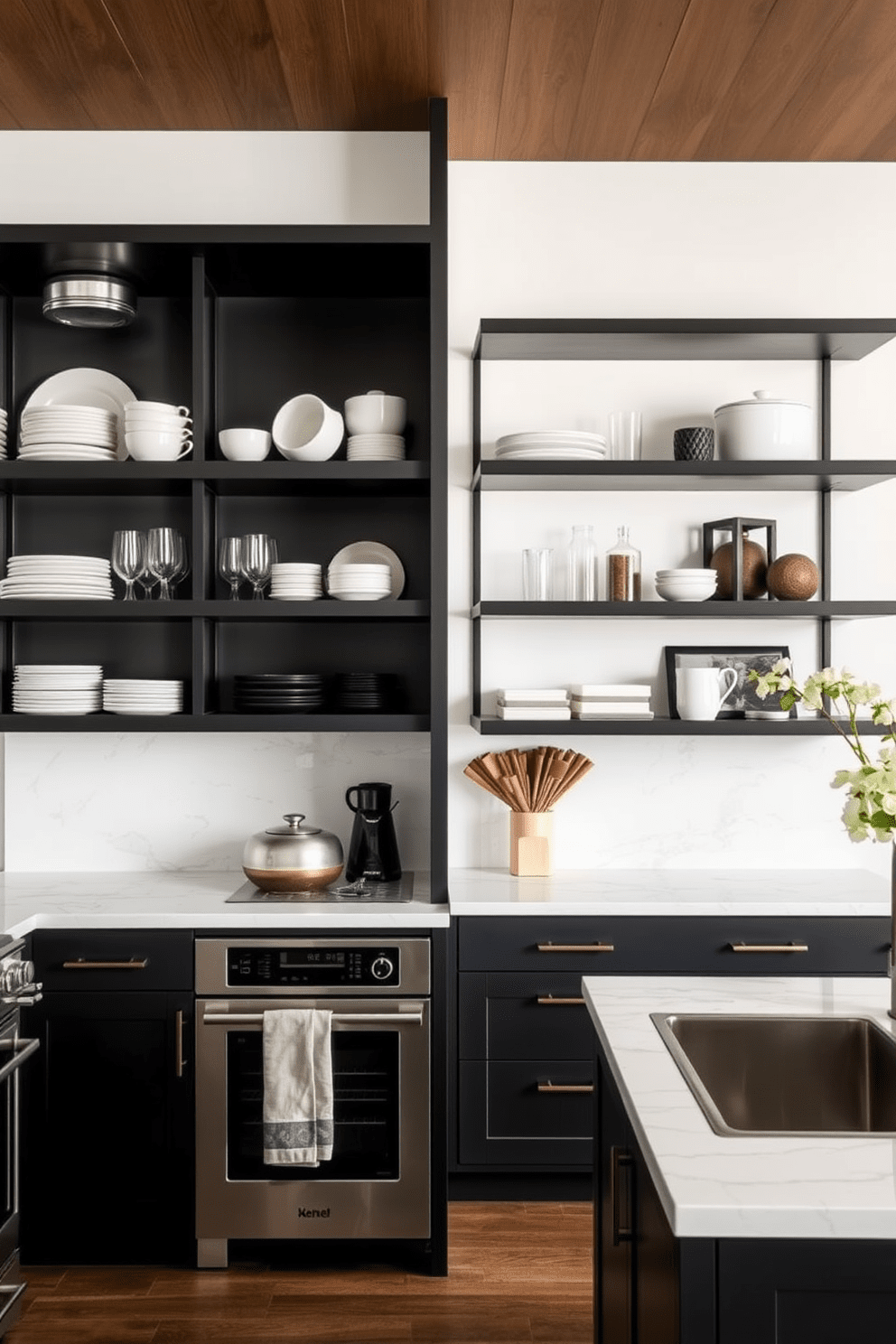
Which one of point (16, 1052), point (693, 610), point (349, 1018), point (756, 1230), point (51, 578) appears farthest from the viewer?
point (693, 610)

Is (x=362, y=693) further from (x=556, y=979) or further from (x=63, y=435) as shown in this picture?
(x=63, y=435)

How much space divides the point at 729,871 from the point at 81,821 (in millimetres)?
1945

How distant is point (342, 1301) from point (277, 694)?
147 cm

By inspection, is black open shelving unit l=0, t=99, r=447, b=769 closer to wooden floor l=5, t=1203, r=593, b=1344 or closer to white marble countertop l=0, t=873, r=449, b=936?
white marble countertop l=0, t=873, r=449, b=936

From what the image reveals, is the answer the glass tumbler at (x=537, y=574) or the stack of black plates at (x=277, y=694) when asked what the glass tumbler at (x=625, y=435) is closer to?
the glass tumbler at (x=537, y=574)

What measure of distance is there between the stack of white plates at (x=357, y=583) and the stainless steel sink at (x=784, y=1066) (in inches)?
60.2

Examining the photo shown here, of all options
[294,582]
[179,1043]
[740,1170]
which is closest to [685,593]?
[294,582]

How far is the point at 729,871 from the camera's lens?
3377 millimetres

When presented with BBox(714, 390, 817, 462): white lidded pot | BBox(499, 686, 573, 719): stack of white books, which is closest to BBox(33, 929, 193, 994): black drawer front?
BBox(499, 686, 573, 719): stack of white books

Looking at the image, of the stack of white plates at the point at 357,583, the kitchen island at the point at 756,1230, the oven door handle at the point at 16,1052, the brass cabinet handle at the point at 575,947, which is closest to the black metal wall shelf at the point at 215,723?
the stack of white plates at the point at 357,583

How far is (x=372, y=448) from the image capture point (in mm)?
3041

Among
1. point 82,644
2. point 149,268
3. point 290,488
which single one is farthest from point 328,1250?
point 149,268

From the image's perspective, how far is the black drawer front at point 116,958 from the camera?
108 inches

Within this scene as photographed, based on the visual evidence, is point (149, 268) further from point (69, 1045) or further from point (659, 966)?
point (659, 966)
